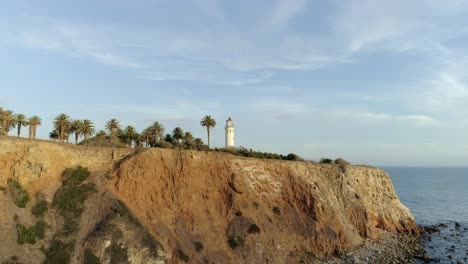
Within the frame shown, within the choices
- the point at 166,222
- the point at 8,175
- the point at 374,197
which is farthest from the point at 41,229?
the point at 374,197

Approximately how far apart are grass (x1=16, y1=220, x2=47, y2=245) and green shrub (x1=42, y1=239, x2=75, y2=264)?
4.57 feet

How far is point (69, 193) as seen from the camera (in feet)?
128

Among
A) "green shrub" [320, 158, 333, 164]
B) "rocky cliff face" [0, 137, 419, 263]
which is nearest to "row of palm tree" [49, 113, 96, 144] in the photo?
"rocky cliff face" [0, 137, 419, 263]

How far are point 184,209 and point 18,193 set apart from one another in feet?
57.2

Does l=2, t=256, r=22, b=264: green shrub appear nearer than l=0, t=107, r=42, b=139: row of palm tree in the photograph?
Yes

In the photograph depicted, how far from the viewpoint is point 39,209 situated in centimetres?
3691

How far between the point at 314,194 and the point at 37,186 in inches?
1365

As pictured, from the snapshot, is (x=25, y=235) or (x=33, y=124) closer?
(x=25, y=235)

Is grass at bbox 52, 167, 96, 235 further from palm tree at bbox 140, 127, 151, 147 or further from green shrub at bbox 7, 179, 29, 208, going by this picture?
palm tree at bbox 140, 127, 151, 147

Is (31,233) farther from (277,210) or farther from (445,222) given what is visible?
(445,222)


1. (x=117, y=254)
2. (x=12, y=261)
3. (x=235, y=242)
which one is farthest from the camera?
(x=235, y=242)

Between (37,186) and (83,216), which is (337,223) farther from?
(37,186)

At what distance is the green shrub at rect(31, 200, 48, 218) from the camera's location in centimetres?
3650

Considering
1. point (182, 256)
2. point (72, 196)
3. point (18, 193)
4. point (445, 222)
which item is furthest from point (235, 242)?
point (445, 222)
